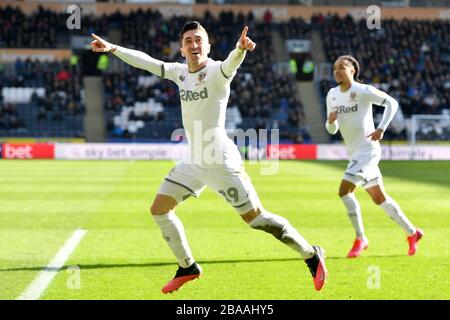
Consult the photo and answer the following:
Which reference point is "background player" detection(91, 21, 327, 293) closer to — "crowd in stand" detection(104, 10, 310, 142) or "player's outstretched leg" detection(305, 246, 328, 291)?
"player's outstretched leg" detection(305, 246, 328, 291)

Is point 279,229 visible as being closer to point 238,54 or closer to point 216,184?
point 216,184

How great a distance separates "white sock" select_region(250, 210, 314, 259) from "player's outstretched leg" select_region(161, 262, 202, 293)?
2.41ft

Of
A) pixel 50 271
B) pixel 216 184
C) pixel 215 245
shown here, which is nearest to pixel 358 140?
pixel 215 245

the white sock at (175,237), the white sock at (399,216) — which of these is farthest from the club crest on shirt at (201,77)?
the white sock at (399,216)

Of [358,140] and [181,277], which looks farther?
[358,140]

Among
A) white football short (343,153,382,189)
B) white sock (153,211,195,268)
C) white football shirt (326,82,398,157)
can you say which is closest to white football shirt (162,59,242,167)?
white sock (153,211,195,268)

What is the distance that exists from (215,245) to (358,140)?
242cm

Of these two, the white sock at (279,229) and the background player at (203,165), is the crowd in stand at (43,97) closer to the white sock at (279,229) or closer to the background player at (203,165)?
the background player at (203,165)

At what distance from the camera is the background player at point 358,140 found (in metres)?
9.88

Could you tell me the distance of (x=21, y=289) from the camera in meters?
7.41

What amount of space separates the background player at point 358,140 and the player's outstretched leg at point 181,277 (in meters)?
2.84

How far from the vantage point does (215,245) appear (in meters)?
10.8

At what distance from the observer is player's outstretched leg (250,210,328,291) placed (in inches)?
292

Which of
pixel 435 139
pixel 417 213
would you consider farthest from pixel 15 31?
pixel 417 213
